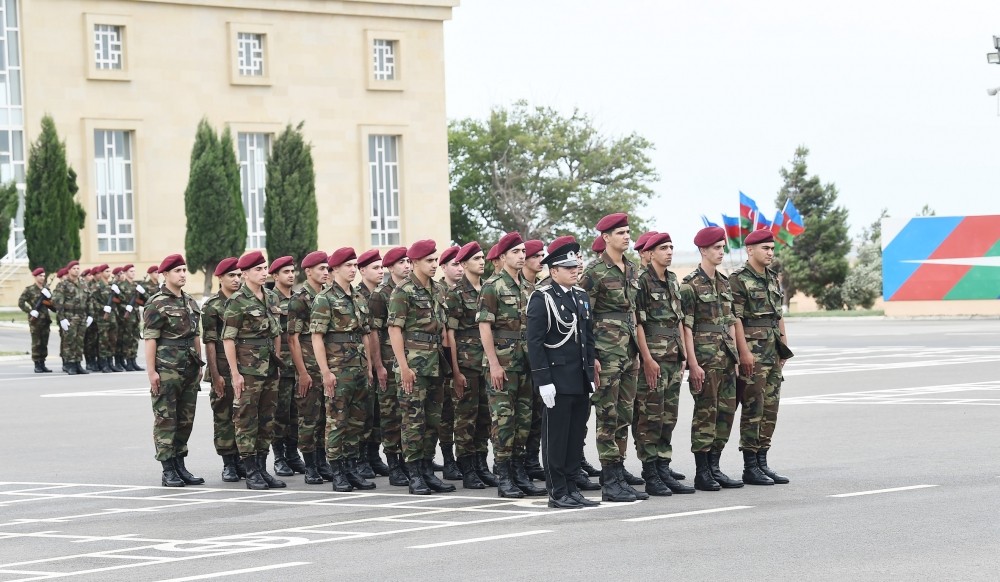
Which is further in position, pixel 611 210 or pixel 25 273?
pixel 611 210

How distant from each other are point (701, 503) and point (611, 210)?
2563 inches

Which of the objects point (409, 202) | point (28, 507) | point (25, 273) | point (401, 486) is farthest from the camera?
point (409, 202)

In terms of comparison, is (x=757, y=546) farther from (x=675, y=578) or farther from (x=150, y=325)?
(x=150, y=325)

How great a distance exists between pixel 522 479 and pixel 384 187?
48363mm

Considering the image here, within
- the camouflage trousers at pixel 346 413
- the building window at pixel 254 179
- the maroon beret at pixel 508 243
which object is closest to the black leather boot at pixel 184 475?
the camouflage trousers at pixel 346 413

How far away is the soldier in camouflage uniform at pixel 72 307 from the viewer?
2761 cm

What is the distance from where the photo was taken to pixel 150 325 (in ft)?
44.0

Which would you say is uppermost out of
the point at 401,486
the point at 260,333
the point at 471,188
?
the point at 471,188

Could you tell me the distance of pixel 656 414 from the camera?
1191cm

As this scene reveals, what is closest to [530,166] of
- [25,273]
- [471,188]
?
[471,188]

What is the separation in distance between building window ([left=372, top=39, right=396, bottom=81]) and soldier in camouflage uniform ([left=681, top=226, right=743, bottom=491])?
48.0 meters

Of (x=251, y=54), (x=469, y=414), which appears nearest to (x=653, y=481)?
(x=469, y=414)

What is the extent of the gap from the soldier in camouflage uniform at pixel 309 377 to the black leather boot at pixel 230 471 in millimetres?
703

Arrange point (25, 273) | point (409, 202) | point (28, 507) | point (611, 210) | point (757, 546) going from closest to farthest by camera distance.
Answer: point (757, 546) < point (28, 507) < point (25, 273) < point (409, 202) < point (611, 210)
